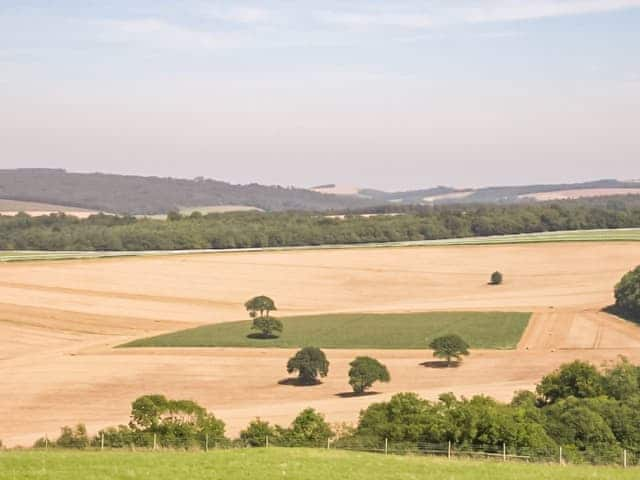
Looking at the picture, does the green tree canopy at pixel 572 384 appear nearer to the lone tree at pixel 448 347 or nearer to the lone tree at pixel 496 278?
the lone tree at pixel 448 347

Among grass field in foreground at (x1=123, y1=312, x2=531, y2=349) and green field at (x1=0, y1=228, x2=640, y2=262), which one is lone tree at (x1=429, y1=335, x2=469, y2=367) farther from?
green field at (x1=0, y1=228, x2=640, y2=262)

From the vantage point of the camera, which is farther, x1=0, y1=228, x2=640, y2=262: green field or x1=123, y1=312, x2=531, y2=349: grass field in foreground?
x1=0, y1=228, x2=640, y2=262: green field

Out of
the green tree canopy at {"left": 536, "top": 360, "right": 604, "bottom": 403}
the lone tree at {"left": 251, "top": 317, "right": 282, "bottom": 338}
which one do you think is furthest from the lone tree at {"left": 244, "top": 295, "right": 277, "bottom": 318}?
the green tree canopy at {"left": 536, "top": 360, "right": 604, "bottom": 403}

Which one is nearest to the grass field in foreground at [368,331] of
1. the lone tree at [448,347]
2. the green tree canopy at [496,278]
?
the lone tree at [448,347]

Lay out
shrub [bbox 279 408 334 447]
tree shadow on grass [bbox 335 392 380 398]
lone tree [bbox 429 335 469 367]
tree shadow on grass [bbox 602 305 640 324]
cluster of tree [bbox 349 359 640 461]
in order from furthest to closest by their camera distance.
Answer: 1. tree shadow on grass [bbox 602 305 640 324]
2. lone tree [bbox 429 335 469 367]
3. tree shadow on grass [bbox 335 392 380 398]
4. shrub [bbox 279 408 334 447]
5. cluster of tree [bbox 349 359 640 461]

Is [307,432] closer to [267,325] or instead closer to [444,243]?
[267,325]
